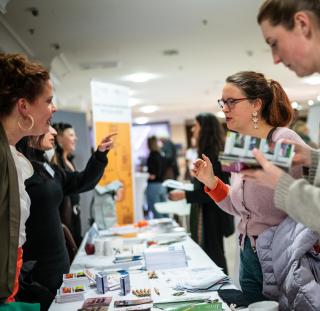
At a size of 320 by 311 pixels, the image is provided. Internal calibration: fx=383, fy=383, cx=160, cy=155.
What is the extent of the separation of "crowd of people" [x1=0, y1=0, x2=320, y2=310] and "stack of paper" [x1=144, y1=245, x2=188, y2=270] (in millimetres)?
387

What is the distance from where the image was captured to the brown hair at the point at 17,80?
1.22 m

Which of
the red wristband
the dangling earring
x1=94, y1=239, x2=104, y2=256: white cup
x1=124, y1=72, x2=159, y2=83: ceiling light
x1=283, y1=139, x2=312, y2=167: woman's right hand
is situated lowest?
x1=94, y1=239, x2=104, y2=256: white cup

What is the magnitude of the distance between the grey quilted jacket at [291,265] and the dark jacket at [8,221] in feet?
2.77

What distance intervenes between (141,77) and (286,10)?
6.71 m

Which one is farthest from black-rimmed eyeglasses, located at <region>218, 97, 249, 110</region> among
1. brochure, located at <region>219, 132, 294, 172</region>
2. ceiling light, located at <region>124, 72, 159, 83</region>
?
ceiling light, located at <region>124, 72, 159, 83</region>

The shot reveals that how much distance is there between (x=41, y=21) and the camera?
403 centimetres

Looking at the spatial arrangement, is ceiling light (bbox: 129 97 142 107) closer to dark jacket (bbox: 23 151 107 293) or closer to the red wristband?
dark jacket (bbox: 23 151 107 293)

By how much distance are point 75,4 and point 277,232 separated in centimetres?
305

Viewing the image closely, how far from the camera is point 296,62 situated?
39.5 inches

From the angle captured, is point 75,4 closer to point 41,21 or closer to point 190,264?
point 41,21

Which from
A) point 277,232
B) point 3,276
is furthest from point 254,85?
point 3,276

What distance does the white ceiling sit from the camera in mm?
3801

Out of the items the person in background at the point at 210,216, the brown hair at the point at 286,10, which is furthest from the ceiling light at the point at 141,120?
the brown hair at the point at 286,10

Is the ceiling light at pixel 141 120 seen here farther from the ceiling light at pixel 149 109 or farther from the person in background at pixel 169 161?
the person in background at pixel 169 161
